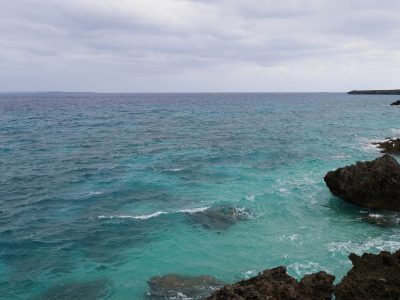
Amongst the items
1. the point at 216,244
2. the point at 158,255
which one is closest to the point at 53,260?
the point at 158,255

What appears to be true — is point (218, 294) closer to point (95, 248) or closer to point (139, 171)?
point (95, 248)

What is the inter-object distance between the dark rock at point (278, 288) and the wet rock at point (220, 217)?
1016cm

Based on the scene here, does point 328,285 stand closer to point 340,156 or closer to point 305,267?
point 305,267

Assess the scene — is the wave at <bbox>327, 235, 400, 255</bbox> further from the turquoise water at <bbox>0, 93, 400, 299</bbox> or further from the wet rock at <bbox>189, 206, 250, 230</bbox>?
the wet rock at <bbox>189, 206, 250, 230</bbox>

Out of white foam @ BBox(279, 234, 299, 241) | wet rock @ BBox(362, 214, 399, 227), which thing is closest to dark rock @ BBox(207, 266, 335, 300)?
white foam @ BBox(279, 234, 299, 241)

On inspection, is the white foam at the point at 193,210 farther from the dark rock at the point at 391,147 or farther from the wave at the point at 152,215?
the dark rock at the point at 391,147

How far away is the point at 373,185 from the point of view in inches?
970

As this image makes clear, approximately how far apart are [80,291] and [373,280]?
1145 cm

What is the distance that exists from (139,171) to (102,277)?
19.2 m

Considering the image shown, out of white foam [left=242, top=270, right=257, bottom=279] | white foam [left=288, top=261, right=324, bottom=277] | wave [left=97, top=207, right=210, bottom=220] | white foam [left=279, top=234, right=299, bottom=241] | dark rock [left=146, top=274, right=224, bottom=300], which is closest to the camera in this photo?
dark rock [left=146, top=274, right=224, bottom=300]

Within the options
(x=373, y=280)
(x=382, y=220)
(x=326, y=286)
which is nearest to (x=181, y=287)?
(x=326, y=286)

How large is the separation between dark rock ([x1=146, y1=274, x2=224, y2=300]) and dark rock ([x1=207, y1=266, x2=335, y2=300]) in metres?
3.93

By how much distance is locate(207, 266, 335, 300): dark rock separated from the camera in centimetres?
1123

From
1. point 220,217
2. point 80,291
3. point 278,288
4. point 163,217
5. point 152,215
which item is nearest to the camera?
point 278,288
